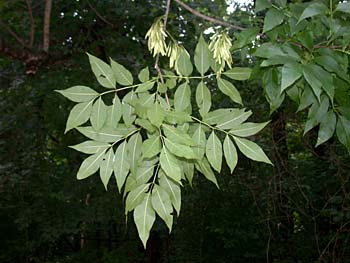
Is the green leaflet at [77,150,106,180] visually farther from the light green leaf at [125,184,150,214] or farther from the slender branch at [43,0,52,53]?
the slender branch at [43,0,52,53]

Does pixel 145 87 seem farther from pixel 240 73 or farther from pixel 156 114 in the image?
pixel 240 73

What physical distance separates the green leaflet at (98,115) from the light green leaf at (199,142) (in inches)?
6.0

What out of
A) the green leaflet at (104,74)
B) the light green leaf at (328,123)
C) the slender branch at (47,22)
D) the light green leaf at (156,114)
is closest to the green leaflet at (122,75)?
the green leaflet at (104,74)

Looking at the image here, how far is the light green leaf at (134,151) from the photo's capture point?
2.43ft

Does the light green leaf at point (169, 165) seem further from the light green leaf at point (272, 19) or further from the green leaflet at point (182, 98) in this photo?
the light green leaf at point (272, 19)

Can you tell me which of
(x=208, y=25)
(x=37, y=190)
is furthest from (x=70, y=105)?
(x=208, y=25)

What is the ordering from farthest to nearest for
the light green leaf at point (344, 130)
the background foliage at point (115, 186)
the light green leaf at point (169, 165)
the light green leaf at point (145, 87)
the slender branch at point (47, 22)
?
the background foliage at point (115, 186), the slender branch at point (47, 22), the light green leaf at point (344, 130), the light green leaf at point (145, 87), the light green leaf at point (169, 165)

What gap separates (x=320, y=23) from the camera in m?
0.88

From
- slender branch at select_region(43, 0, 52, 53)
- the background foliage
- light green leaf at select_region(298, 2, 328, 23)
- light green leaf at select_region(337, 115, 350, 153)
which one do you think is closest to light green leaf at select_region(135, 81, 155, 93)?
light green leaf at select_region(298, 2, 328, 23)

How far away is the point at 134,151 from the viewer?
745mm

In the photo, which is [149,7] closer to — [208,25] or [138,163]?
[208,25]

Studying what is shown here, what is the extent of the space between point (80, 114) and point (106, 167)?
103 mm

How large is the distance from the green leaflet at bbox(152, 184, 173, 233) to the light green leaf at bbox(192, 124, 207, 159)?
84 mm

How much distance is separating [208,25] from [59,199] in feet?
6.14
